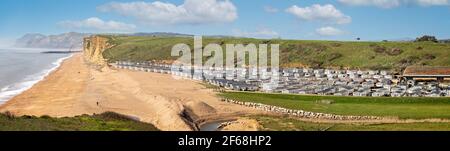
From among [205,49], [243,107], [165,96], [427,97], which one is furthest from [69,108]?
[205,49]

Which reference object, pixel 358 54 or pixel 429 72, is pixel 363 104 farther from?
pixel 358 54

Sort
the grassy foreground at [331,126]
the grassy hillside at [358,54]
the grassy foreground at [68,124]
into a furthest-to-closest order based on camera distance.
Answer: the grassy hillside at [358,54] < the grassy foreground at [331,126] < the grassy foreground at [68,124]

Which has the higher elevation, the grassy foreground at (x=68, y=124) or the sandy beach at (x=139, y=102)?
the grassy foreground at (x=68, y=124)

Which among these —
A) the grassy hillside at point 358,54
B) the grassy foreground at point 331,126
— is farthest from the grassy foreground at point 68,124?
the grassy hillside at point 358,54

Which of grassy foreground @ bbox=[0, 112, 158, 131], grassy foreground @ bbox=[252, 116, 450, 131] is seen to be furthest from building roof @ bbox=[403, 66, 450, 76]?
grassy foreground @ bbox=[0, 112, 158, 131]

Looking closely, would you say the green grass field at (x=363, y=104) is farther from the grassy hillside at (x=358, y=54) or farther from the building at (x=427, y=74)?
the grassy hillside at (x=358, y=54)

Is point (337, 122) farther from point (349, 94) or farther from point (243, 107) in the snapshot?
point (349, 94)
